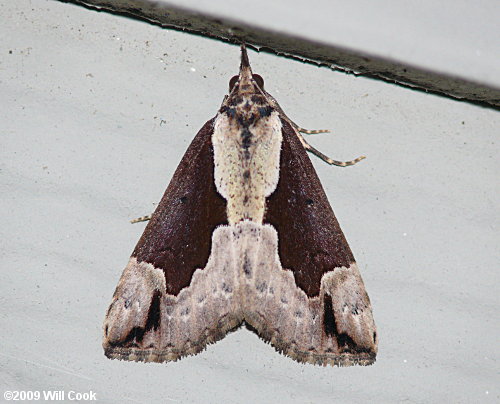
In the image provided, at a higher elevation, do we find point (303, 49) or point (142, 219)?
point (303, 49)

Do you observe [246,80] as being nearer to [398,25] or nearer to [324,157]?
[324,157]

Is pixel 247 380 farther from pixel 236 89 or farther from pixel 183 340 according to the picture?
pixel 236 89

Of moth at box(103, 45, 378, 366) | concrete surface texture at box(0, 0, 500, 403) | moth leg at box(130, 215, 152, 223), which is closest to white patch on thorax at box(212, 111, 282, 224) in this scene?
moth at box(103, 45, 378, 366)

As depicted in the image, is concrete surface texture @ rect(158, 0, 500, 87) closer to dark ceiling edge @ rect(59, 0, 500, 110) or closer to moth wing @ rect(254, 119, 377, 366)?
dark ceiling edge @ rect(59, 0, 500, 110)

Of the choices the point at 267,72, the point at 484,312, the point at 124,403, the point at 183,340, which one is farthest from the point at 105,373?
the point at 484,312

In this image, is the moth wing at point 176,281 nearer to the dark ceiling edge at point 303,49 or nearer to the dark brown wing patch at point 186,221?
the dark brown wing patch at point 186,221

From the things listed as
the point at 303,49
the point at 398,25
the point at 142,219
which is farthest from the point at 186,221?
the point at 398,25
